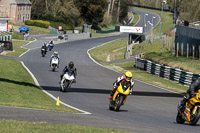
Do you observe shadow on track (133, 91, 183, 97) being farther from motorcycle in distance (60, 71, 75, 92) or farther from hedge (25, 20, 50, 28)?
hedge (25, 20, 50, 28)

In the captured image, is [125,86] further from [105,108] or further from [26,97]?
[26,97]

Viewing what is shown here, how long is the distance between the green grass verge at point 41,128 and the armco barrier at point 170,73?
21.8 metres

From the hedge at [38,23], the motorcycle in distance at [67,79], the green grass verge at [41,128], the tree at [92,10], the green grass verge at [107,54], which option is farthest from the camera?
the tree at [92,10]

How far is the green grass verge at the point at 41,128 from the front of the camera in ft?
32.6

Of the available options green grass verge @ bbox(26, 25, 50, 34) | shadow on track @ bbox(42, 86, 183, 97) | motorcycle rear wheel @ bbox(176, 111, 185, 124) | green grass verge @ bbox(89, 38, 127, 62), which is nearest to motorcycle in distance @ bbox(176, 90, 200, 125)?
motorcycle rear wheel @ bbox(176, 111, 185, 124)

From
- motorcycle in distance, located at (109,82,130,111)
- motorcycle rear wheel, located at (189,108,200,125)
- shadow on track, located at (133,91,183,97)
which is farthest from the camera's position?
shadow on track, located at (133,91,183,97)

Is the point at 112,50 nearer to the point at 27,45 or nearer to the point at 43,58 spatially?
the point at 27,45

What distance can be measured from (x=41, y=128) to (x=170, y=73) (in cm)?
2759

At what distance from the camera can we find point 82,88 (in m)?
26.9

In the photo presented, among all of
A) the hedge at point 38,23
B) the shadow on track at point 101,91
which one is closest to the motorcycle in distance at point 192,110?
the shadow on track at point 101,91

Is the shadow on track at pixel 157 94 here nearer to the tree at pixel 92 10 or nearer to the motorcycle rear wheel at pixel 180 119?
the motorcycle rear wheel at pixel 180 119

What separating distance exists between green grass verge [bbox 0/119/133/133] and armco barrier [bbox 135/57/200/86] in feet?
71.5

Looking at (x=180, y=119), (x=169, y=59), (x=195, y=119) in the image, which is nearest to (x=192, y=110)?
(x=195, y=119)

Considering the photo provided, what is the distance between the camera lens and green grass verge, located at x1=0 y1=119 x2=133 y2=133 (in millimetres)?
9922
